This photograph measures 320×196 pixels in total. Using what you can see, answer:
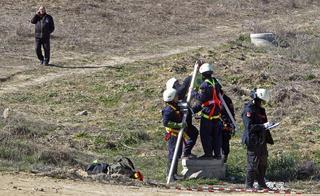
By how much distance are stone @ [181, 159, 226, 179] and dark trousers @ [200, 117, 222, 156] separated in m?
0.18

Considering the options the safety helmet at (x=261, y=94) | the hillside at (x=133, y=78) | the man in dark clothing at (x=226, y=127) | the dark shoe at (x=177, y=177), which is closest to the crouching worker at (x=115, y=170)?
the hillside at (x=133, y=78)

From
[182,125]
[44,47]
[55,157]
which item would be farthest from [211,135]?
[44,47]

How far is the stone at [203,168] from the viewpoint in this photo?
13.2 metres

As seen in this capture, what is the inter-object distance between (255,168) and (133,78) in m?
8.87

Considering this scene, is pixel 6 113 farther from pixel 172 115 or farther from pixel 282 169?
pixel 282 169

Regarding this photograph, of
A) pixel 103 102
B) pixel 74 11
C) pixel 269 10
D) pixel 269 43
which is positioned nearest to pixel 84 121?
pixel 103 102

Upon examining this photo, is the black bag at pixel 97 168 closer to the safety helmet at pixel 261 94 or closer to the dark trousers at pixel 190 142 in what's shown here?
the dark trousers at pixel 190 142

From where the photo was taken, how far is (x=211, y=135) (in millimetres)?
13234

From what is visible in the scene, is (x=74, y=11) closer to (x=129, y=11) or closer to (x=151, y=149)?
(x=129, y=11)

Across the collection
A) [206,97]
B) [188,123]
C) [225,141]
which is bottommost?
[225,141]

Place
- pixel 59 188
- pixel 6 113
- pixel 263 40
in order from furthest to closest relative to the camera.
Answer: pixel 263 40, pixel 6 113, pixel 59 188

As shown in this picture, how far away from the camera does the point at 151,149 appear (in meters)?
15.2

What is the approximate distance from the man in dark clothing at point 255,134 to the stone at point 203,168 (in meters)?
1.05

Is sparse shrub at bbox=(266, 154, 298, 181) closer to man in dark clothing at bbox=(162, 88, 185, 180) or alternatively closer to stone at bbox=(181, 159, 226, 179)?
stone at bbox=(181, 159, 226, 179)
